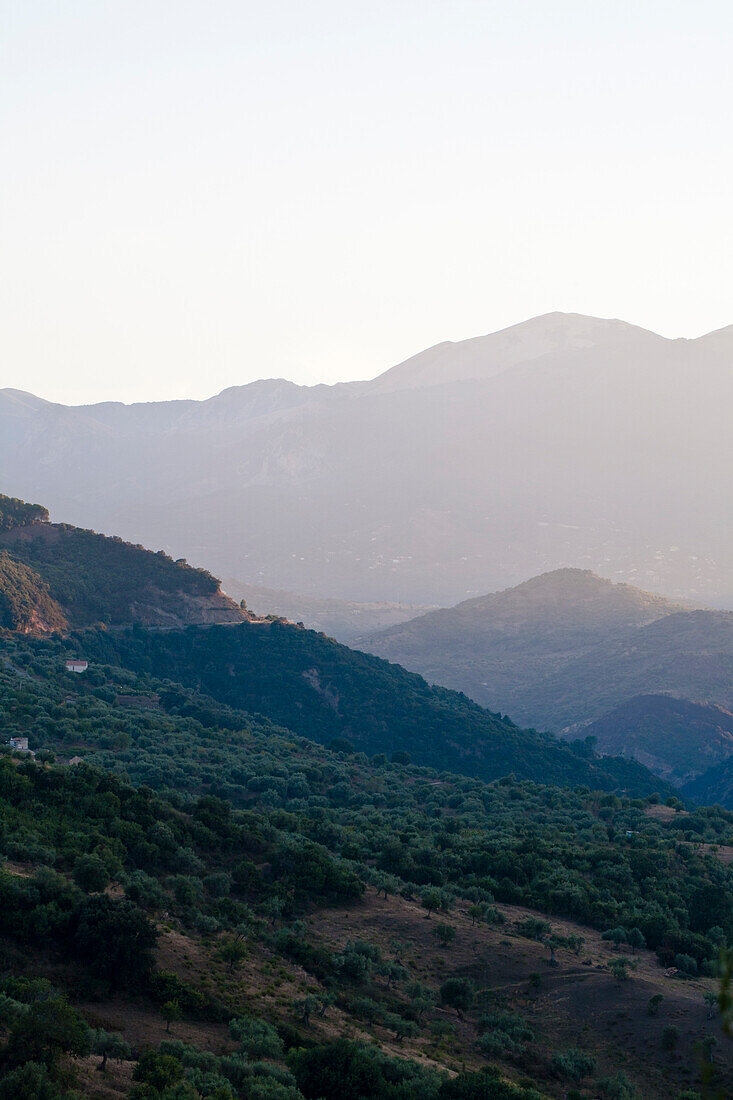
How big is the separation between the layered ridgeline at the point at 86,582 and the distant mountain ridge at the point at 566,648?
49.0 m

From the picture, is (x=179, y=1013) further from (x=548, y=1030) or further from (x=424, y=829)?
(x=424, y=829)

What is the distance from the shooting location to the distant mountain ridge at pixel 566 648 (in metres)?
129

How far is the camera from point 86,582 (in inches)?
3583

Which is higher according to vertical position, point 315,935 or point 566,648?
point 315,935

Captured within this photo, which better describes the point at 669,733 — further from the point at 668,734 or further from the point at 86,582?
the point at 86,582

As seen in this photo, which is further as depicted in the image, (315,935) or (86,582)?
(86,582)

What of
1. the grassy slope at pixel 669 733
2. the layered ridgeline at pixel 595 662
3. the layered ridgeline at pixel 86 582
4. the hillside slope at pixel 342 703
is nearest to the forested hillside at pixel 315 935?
the hillside slope at pixel 342 703

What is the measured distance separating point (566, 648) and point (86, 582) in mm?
83663

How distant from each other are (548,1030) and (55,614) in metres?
63.1

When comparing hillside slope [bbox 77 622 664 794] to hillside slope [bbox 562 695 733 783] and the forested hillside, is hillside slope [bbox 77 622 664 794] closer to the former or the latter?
hillside slope [bbox 562 695 733 783]

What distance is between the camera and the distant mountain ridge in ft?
423

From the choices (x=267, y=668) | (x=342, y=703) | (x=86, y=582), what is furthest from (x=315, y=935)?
(x=86, y=582)

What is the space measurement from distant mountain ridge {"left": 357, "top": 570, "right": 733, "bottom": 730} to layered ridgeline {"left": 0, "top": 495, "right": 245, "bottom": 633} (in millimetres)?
48993

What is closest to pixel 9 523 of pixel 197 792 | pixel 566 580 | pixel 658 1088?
pixel 197 792
